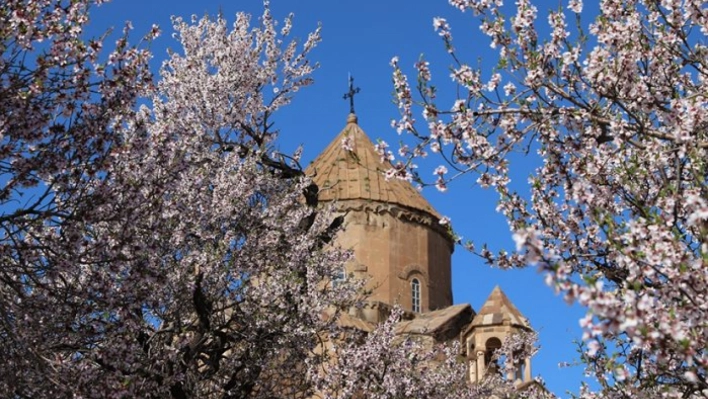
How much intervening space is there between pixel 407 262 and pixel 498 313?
4556mm

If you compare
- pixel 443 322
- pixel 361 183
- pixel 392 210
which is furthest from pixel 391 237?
pixel 443 322

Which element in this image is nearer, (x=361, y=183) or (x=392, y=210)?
(x=392, y=210)

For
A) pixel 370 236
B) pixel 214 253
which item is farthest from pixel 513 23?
pixel 370 236

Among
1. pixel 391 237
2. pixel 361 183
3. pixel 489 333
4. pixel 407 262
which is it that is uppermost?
pixel 361 183

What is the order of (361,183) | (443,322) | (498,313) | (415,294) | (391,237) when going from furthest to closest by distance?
(361,183)
(391,237)
(415,294)
(498,313)
(443,322)

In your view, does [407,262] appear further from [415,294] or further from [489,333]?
[489,333]

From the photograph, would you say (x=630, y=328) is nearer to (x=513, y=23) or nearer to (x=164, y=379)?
(x=513, y=23)

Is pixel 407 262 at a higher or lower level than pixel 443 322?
higher

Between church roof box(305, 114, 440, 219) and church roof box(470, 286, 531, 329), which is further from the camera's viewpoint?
church roof box(305, 114, 440, 219)

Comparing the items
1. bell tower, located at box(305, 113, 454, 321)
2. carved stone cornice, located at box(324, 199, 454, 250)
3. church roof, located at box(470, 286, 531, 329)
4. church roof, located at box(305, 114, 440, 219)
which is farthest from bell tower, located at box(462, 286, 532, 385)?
church roof, located at box(305, 114, 440, 219)

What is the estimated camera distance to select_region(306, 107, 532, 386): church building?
3772cm

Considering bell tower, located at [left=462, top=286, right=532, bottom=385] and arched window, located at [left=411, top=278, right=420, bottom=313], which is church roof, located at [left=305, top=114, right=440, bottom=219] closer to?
arched window, located at [left=411, top=278, right=420, bottom=313]

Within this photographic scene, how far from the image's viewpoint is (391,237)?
40.0 meters

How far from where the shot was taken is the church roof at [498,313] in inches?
1499
